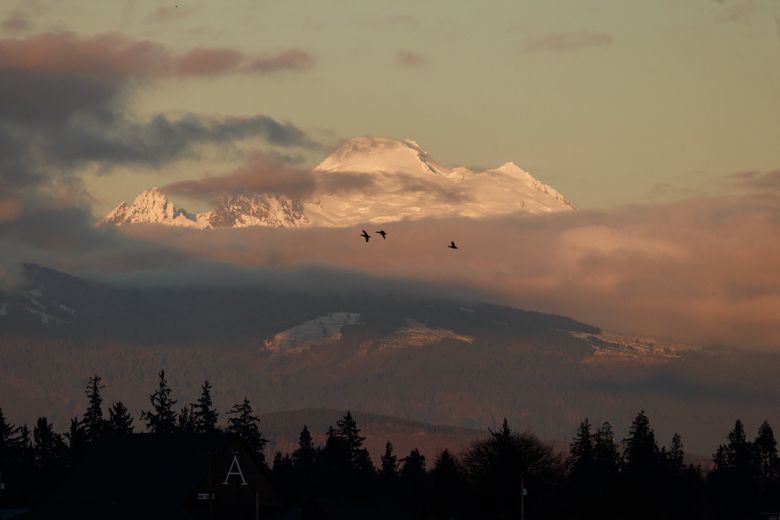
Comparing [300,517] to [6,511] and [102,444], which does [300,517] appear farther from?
[6,511]

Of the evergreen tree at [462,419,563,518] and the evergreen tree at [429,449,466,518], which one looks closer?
the evergreen tree at [462,419,563,518]

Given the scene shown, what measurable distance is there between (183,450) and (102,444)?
7271 mm

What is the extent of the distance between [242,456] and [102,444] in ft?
37.0

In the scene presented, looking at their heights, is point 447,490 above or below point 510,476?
below

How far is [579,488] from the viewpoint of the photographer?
188 meters

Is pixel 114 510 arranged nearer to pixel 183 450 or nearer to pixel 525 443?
pixel 183 450

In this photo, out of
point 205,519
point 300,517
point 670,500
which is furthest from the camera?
point 670,500

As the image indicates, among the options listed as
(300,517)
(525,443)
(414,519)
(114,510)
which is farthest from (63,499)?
(525,443)

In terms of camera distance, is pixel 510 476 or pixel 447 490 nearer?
pixel 510 476

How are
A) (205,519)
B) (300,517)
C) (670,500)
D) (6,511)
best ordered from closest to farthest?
(205,519)
(300,517)
(6,511)
(670,500)

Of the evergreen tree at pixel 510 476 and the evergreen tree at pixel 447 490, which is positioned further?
the evergreen tree at pixel 447 490

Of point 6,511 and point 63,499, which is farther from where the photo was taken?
point 6,511

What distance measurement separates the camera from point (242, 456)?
149 meters

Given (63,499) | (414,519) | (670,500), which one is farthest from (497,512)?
(63,499)
